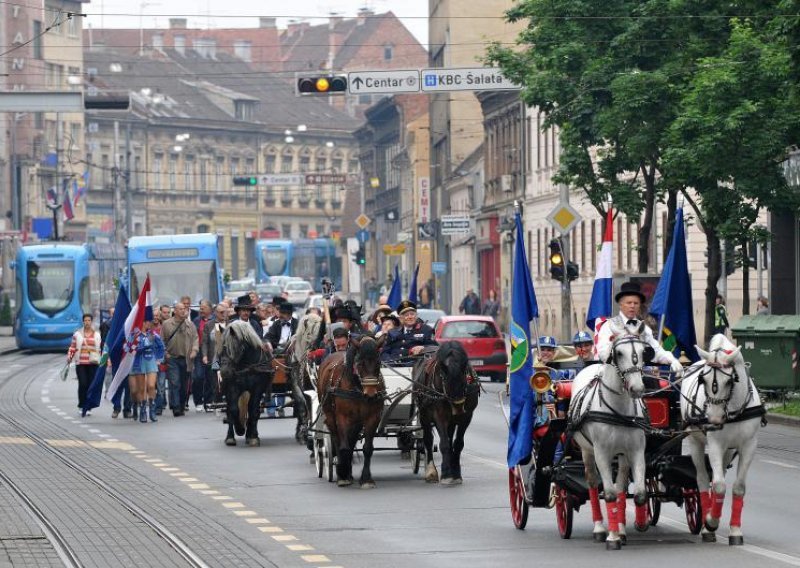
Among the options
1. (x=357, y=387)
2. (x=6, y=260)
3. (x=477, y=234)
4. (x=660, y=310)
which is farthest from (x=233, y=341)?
(x=477, y=234)

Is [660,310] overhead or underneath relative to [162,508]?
overhead

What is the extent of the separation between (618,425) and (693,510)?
1.33m

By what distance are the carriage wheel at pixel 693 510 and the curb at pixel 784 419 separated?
15007 millimetres

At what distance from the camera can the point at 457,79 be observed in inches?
1694

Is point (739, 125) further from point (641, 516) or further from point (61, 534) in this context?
point (61, 534)

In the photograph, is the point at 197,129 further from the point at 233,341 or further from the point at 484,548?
the point at 484,548

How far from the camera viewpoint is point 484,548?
14.9 meters

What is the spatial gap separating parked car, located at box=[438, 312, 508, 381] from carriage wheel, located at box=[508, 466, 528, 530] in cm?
2669

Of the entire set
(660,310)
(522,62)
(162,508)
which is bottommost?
(162,508)

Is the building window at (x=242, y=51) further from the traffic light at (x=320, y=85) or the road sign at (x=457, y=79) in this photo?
the traffic light at (x=320, y=85)

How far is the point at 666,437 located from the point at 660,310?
2644 mm

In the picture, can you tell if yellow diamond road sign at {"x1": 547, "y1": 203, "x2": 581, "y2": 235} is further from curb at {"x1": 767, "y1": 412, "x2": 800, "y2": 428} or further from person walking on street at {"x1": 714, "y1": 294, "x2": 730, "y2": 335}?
curb at {"x1": 767, "y1": 412, "x2": 800, "y2": 428}

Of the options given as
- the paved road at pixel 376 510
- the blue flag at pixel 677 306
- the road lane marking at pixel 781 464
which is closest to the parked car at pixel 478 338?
the paved road at pixel 376 510

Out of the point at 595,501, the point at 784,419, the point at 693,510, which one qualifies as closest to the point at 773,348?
the point at 784,419
